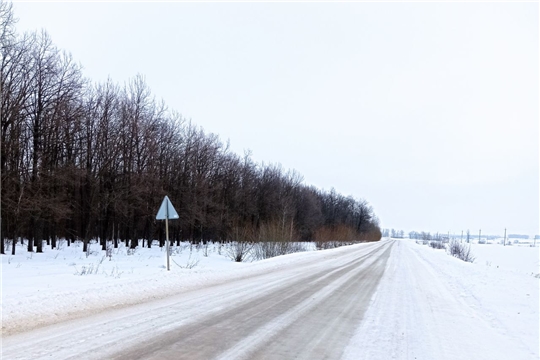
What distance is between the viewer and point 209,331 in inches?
264

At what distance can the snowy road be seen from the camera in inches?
216

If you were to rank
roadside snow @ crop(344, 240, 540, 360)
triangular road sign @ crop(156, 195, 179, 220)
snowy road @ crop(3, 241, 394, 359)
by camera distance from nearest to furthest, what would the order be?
snowy road @ crop(3, 241, 394, 359), roadside snow @ crop(344, 240, 540, 360), triangular road sign @ crop(156, 195, 179, 220)

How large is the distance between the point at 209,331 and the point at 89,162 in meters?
29.4

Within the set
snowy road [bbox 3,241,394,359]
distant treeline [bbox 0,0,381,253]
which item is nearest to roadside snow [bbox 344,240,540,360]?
snowy road [bbox 3,241,394,359]

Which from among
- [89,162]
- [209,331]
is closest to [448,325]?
[209,331]

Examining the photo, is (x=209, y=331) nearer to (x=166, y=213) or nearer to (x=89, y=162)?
(x=166, y=213)

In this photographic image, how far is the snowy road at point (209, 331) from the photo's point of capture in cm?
548

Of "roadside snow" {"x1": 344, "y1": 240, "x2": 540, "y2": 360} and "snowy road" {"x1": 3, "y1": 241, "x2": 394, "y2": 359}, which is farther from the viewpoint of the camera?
"roadside snow" {"x1": 344, "y1": 240, "x2": 540, "y2": 360}

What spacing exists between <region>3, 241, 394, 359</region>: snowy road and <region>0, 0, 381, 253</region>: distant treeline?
17.4 metres

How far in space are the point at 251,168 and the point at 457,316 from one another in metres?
64.2

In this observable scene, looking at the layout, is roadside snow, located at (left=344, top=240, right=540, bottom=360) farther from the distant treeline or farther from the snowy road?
the distant treeline

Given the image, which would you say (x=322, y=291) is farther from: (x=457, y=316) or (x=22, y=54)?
(x=22, y=54)

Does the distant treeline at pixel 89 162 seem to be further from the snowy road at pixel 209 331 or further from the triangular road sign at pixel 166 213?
the snowy road at pixel 209 331

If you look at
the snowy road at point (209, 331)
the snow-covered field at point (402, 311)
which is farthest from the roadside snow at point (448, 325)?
the snowy road at point (209, 331)
